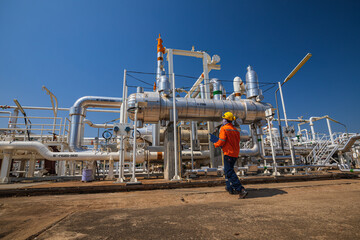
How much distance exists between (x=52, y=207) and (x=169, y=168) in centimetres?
460

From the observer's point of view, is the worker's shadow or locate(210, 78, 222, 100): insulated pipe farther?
locate(210, 78, 222, 100): insulated pipe

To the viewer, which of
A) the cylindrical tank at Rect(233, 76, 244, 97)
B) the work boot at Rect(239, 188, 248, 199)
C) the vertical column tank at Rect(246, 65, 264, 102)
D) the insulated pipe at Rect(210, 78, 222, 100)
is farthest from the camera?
the cylindrical tank at Rect(233, 76, 244, 97)

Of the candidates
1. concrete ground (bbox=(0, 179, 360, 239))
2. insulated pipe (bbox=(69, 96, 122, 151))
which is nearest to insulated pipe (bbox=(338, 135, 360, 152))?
concrete ground (bbox=(0, 179, 360, 239))

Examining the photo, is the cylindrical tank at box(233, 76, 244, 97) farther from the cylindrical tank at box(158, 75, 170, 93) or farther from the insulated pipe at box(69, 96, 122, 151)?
the insulated pipe at box(69, 96, 122, 151)

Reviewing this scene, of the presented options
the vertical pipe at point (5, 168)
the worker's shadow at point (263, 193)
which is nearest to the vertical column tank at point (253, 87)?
the worker's shadow at point (263, 193)

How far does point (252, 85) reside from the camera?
9.12 meters

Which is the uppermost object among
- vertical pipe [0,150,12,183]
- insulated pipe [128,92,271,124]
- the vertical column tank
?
the vertical column tank

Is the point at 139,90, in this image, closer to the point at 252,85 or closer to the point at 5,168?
the point at 252,85

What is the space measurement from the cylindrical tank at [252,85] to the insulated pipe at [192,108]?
49 cm

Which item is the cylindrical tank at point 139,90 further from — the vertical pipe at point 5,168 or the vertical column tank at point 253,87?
the vertical pipe at point 5,168

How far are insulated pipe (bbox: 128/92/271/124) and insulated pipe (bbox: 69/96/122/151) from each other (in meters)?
4.29

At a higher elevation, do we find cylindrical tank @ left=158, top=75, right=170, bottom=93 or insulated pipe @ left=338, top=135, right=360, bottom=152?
cylindrical tank @ left=158, top=75, right=170, bottom=93

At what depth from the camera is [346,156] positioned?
14.3 metres

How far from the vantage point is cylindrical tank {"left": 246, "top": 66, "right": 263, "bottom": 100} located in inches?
354
